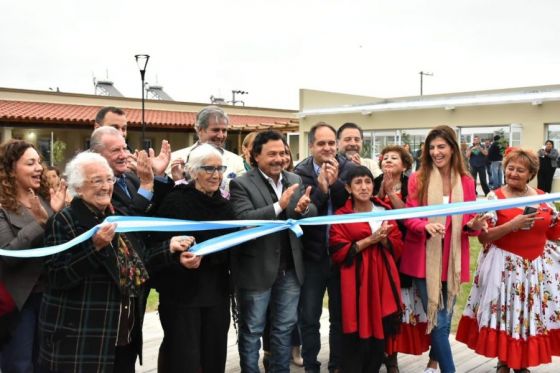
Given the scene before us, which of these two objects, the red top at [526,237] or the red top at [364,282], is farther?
the red top at [526,237]

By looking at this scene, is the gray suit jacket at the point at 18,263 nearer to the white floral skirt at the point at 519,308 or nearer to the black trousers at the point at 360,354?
the black trousers at the point at 360,354

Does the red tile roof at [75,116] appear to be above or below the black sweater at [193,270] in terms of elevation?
above

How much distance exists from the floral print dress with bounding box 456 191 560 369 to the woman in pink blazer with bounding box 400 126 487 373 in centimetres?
26

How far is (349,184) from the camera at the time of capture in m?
3.83

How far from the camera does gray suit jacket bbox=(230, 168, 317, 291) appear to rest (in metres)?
3.47

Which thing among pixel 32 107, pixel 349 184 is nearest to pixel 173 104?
pixel 32 107

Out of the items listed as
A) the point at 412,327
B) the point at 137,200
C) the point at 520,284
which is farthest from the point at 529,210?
the point at 137,200

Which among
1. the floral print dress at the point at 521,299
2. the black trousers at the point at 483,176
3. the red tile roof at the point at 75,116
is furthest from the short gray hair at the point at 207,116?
the red tile roof at the point at 75,116

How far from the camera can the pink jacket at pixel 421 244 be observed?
384cm

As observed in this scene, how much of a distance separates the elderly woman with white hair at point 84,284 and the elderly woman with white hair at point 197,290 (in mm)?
383

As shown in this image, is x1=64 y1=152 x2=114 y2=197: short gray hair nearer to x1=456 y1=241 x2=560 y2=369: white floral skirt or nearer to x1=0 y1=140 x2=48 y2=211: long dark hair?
x1=0 y1=140 x2=48 y2=211: long dark hair

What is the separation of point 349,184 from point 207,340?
1433 mm

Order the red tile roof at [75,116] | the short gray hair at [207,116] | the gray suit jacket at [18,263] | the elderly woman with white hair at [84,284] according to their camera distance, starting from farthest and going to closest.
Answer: the red tile roof at [75,116] < the short gray hair at [207,116] < the gray suit jacket at [18,263] < the elderly woman with white hair at [84,284]

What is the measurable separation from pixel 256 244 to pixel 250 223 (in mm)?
217
